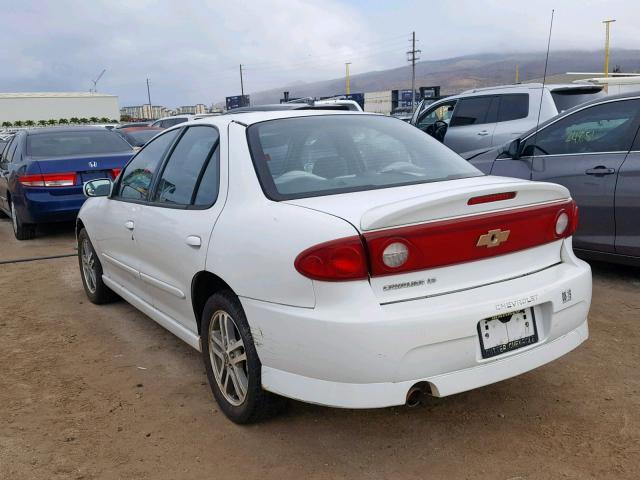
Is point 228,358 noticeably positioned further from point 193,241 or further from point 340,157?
point 340,157

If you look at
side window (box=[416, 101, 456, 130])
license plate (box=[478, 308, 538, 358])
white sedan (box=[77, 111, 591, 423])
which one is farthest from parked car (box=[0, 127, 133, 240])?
license plate (box=[478, 308, 538, 358])

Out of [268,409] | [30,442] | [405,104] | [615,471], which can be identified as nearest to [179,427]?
[268,409]

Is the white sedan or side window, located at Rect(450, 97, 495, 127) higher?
side window, located at Rect(450, 97, 495, 127)

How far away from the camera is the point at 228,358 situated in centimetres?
310

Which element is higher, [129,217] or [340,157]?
[340,157]

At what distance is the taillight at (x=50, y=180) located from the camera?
25.8 ft

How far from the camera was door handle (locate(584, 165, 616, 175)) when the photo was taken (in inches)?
199

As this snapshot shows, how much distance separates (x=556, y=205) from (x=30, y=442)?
9.24ft

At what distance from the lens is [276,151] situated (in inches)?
126

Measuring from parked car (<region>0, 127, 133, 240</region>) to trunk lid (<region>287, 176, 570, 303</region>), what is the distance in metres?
5.95

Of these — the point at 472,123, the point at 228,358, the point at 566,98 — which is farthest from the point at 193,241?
the point at 472,123

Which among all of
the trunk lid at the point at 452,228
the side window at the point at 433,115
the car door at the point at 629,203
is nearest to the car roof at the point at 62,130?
the side window at the point at 433,115

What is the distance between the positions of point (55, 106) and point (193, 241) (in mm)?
94416

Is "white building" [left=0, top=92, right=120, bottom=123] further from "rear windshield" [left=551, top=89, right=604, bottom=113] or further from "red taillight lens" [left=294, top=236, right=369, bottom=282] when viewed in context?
"red taillight lens" [left=294, top=236, right=369, bottom=282]
